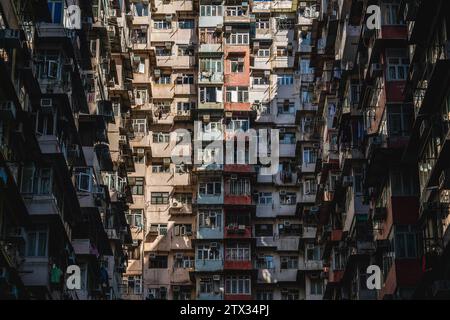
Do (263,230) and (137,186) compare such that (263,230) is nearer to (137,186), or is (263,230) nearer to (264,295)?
(264,295)

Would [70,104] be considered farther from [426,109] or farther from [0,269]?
[426,109]

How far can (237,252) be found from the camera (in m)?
60.4

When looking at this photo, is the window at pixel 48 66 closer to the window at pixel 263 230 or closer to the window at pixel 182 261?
the window at pixel 182 261

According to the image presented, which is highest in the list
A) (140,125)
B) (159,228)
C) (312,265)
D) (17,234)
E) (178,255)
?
(140,125)

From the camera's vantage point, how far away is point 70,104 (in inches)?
1556

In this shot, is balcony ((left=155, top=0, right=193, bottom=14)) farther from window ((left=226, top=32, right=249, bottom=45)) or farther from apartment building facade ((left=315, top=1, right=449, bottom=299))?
apartment building facade ((left=315, top=1, right=449, bottom=299))

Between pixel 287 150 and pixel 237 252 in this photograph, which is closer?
pixel 237 252

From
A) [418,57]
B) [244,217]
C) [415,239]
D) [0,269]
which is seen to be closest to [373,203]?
[415,239]

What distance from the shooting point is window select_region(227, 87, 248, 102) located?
63.8 meters

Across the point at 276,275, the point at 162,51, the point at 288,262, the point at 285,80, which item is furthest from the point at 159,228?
the point at 285,80

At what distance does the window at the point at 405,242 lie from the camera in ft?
120

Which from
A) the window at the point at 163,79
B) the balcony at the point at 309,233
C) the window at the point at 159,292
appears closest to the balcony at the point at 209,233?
the window at the point at 159,292

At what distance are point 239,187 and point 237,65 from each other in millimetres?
7305
